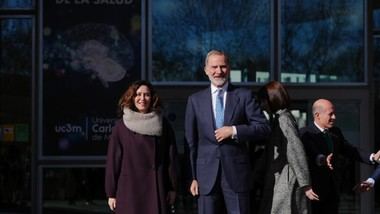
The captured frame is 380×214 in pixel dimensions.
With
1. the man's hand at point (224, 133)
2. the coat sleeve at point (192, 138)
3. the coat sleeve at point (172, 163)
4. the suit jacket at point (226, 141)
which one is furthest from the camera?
the coat sleeve at point (172, 163)

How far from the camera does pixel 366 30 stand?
904cm

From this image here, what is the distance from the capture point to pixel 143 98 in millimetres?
6102

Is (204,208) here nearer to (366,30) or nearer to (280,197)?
(280,197)

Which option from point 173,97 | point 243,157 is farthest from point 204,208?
point 173,97

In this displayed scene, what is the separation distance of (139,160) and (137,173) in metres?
0.11

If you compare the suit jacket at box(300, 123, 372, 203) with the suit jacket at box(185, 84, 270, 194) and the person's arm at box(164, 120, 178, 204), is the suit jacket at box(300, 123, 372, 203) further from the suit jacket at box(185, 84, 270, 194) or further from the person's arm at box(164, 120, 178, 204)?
the person's arm at box(164, 120, 178, 204)

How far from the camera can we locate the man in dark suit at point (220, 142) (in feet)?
19.5

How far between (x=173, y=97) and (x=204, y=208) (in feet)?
10.1

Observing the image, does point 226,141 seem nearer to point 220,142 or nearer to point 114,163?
point 220,142

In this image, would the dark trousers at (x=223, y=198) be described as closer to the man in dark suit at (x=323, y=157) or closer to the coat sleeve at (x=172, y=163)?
the coat sleeve at (x=172, y=163)

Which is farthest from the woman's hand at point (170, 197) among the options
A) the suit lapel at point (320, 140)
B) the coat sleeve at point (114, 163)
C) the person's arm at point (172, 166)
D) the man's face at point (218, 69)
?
the suit lapel at point (320, 140)

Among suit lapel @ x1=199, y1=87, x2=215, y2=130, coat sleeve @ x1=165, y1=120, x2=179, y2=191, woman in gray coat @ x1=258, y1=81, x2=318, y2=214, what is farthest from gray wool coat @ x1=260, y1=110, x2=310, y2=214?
coat sleeve @ x1=165, y1=120, x2=179, y2=191

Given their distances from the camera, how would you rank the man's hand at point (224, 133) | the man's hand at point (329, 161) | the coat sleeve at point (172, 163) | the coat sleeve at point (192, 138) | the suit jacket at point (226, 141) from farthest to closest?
the man's hand at point (329, 161) → the coat sleeve at point (172, 163) → the coat sleeve at point (192, 138) → the suit jacket at point (226, 141) → the man's hand at point (224, 133)

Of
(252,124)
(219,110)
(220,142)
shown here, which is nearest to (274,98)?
(252,124)
